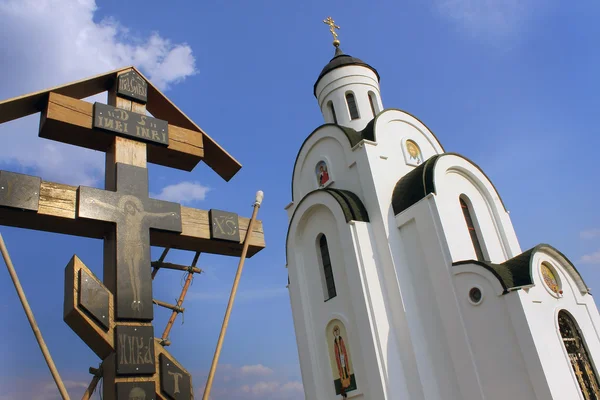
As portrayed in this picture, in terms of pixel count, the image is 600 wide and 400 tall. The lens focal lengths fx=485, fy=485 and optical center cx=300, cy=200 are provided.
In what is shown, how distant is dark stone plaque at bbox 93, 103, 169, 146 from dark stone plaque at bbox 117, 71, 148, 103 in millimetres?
218

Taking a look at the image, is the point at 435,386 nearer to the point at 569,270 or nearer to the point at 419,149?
the point at 569,270

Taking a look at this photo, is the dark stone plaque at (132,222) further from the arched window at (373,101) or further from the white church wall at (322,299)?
the arched window at (373,101)

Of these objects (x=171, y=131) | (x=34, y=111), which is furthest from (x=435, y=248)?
(x=34, y=111)

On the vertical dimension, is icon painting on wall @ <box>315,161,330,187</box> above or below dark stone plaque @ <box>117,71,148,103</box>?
above

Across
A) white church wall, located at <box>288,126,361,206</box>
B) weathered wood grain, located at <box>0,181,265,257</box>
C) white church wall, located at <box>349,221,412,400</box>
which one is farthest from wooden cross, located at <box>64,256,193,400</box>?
white church wall, located at <box>288,126,361,206</box>

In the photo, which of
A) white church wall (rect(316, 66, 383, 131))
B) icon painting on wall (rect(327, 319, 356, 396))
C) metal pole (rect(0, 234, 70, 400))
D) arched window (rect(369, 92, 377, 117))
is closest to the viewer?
metal pole (rect(0, 234, 70, 400))

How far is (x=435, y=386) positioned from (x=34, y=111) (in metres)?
9.19

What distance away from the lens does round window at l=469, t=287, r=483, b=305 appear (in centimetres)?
985

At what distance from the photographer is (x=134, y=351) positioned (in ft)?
9.48

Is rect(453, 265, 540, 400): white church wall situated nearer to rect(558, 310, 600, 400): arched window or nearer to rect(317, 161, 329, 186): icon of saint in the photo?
rect(558, 310, 600, 400): arched window

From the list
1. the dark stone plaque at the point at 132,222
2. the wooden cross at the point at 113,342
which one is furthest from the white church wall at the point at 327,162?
the wooden cross at the point at 113,342

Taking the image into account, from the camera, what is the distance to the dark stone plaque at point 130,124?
11.7ft

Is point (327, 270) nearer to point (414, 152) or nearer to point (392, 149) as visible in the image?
point (392, 149)

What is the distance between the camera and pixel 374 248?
37.6 feet
